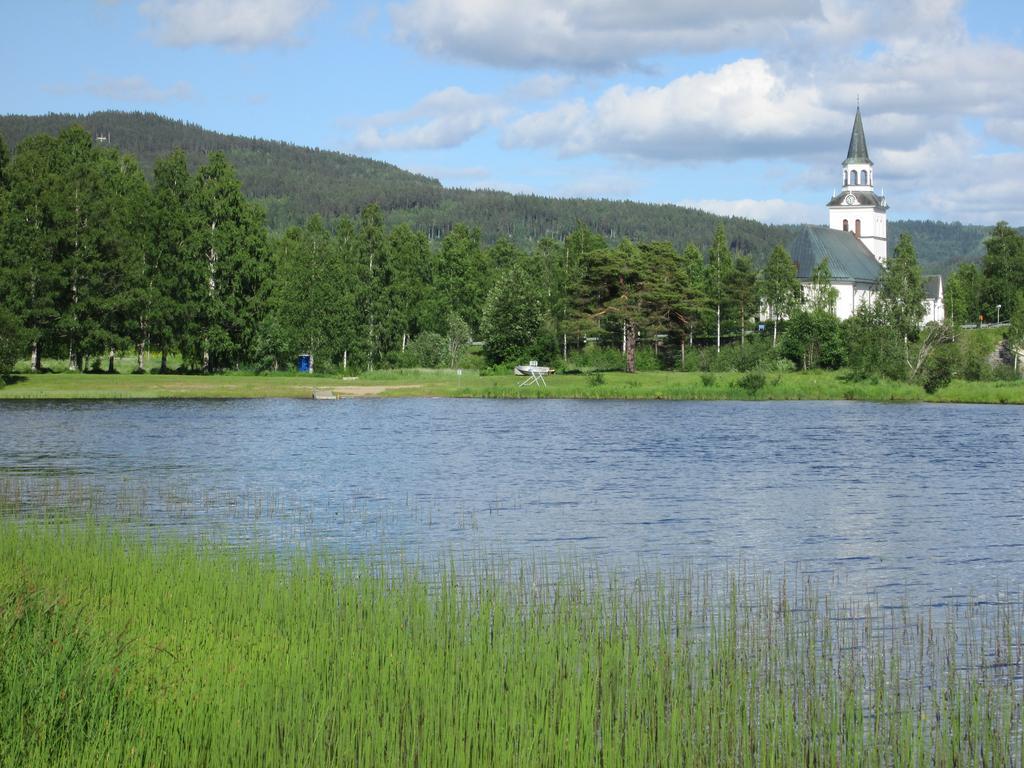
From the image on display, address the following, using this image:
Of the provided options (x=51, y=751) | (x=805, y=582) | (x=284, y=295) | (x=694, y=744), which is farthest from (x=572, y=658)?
(x=284, y=295)

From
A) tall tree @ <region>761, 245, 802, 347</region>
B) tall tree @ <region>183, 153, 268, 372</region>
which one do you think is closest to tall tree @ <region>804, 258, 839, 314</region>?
tall tree @ <region>761, 245, 802, 347</region>

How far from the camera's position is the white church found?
134 metres

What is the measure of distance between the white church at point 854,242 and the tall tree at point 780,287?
17.1 m

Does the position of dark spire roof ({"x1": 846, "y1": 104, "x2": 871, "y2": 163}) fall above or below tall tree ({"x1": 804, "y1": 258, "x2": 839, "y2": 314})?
above

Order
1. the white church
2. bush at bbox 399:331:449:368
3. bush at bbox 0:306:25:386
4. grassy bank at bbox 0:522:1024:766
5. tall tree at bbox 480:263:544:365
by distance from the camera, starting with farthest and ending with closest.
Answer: the white church < bush at bbox 399:331:449:368 < tall tree at bbox 480:263:544:365 < bush at bbox 0:306:25:386 < grassy bank at bbox 0:522:1024:766

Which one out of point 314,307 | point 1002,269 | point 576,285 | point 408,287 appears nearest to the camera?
point 314,307

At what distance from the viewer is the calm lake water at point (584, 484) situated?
19.9 m

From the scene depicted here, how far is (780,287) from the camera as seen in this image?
108 meters

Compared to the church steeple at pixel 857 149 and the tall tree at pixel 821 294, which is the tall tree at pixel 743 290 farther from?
the church steeple at pixel 857 149

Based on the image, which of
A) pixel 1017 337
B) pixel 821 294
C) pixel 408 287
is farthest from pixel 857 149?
pixel 408 287

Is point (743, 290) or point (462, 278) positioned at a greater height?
point (462, 278)

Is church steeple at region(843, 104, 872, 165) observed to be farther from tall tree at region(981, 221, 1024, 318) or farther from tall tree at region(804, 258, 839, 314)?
tall tree at region(804, 258, 839, 314)

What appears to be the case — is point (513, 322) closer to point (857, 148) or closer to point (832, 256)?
point (832, 256)

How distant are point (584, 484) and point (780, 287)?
8129 centimetres
